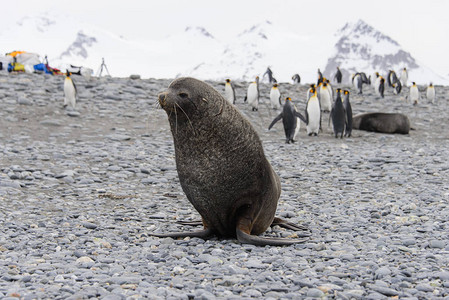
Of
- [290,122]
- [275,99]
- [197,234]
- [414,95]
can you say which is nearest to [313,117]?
[290,122]

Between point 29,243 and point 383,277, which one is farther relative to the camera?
point 29,243

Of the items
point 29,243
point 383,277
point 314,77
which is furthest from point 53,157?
point 314,77

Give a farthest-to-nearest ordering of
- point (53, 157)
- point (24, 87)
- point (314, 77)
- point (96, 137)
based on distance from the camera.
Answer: point (314, 77)
point (24, 87)
point (96, 137)
point (53, 157)

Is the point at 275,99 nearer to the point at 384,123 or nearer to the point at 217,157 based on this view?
the point at 384,123

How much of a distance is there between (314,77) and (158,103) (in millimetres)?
171997

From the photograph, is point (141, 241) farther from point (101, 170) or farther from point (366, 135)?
point (366, 135)

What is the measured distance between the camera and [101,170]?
28.3 feet

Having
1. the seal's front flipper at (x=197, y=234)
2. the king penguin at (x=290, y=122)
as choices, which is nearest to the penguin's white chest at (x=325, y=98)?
the king penguin at (x=290, y=122)

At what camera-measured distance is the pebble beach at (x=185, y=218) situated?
3.42m

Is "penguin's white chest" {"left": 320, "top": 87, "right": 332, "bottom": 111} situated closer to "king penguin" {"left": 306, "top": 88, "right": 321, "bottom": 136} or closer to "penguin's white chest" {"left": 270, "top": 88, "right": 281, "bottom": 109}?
"penguin's white chest" {"left": 270, "top": 88, "right": 281, "bottom": 109}

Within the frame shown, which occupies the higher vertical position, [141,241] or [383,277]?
[383,277]

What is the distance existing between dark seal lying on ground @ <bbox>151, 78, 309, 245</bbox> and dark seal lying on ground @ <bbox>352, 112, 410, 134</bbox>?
1151cm

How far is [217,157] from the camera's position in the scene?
4453mm

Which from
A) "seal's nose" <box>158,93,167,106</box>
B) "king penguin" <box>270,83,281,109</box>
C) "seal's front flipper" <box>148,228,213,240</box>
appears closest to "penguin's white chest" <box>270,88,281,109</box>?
"king penguin" <box>270,83,281,109</box>
